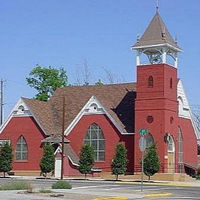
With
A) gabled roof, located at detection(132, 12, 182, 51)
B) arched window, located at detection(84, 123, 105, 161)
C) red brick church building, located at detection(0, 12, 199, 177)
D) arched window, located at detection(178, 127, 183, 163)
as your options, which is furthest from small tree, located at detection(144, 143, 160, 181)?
gabled roof, located at detection(132, 12, 182, 51)

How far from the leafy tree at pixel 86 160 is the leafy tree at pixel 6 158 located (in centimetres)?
800

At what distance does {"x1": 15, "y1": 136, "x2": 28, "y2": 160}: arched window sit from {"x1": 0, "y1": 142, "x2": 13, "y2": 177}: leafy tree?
10.2 feet

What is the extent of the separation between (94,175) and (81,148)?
10.3ft

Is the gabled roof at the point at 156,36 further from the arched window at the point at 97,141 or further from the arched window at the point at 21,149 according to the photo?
the arched window at the point at 21,149

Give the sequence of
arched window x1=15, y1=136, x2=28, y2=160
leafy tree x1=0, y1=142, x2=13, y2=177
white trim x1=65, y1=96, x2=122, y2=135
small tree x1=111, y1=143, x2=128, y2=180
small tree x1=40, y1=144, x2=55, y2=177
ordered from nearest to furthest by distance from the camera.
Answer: small tree x1=111, y1=143, x2=128, y2=180 → small tree x1=40, y1=144, x2=55, y2=177 → white trim x1=65, y1=96, x2=122, y2=135 → leafy tree x1=0, y1=142, x2=13, y2=177 → arched window x1=15, y1=136, x2=28, y2=160

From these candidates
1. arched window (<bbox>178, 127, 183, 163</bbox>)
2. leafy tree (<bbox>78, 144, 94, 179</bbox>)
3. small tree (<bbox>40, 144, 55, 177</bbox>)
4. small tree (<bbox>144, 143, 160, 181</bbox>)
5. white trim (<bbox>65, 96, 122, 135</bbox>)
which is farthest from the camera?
arched window (<bbox>178, 127, 183, 163</bbox>)

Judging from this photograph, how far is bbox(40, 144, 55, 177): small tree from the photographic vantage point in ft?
186

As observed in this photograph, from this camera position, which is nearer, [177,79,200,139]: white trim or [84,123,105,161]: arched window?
[84,123,105,161]: arched window

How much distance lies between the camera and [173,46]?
56.5m

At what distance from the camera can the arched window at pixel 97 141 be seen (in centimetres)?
5888

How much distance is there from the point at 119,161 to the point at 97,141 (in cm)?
603

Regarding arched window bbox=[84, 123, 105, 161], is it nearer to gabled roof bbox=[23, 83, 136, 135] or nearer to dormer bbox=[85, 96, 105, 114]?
dormer bbox=[85, 96, 105, 114]

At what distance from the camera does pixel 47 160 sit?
56875 millimetres

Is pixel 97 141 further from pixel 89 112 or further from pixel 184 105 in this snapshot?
pixel 184 105
